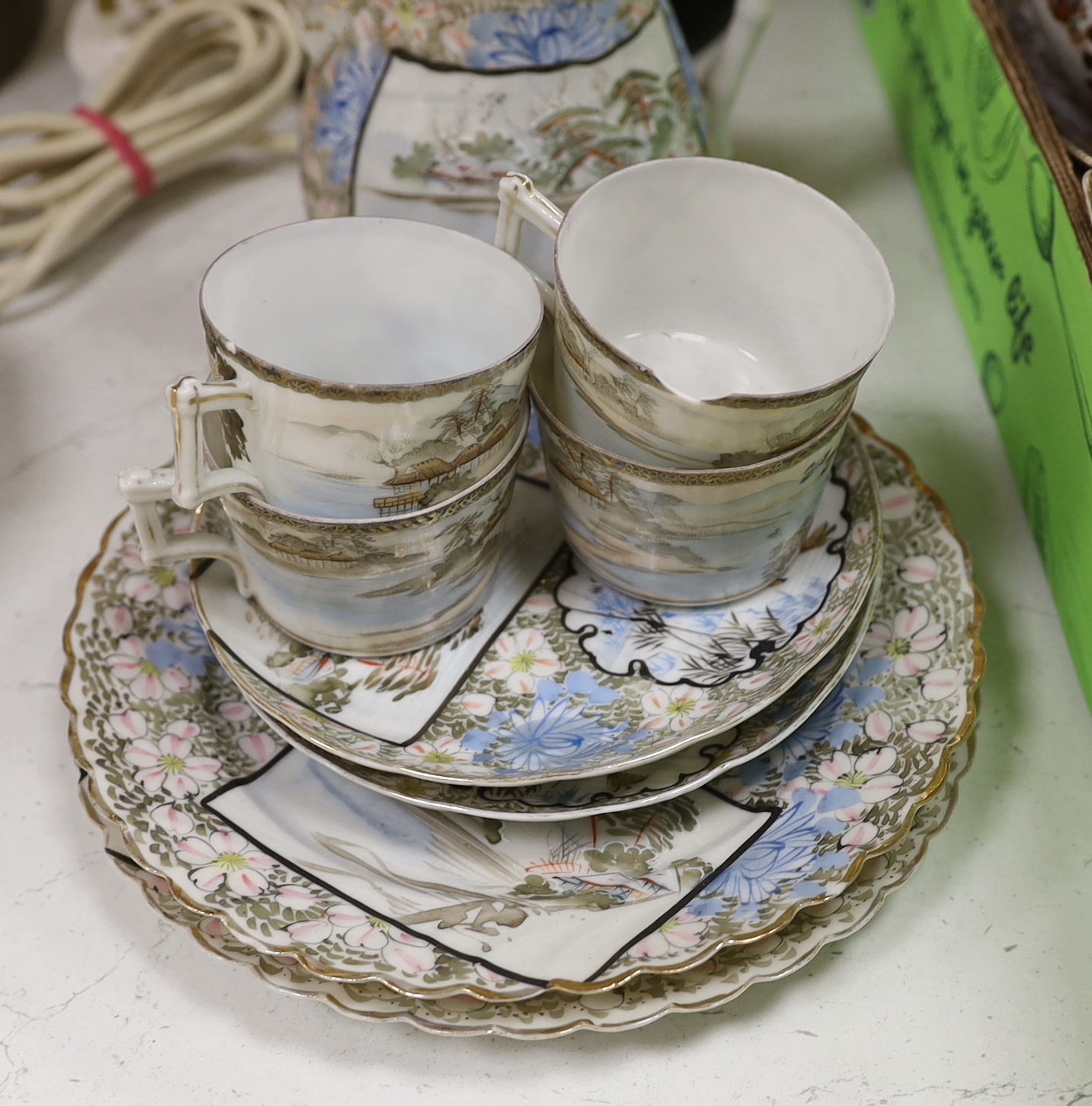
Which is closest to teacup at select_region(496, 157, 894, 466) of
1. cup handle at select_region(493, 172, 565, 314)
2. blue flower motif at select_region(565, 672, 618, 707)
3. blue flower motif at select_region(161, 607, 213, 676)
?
cup handle at select_region(493, 172, 565, 314)

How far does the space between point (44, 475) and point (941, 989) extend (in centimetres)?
50

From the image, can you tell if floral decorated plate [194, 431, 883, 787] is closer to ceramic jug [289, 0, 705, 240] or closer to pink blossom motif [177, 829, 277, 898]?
pink blossom motif [177, 829, 277, 898]

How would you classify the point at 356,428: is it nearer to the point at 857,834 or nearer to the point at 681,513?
the point at 681,513

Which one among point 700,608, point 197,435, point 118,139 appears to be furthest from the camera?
point 118,139

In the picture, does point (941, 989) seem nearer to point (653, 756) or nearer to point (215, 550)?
point (653, 756)

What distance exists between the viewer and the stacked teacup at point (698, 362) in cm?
42

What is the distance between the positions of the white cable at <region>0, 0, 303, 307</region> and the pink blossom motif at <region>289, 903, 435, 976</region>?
447 mm

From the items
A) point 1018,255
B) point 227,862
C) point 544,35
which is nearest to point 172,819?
point 227,862

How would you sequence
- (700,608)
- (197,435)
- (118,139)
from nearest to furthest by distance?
(197,435)
(700,608)
(118,139)

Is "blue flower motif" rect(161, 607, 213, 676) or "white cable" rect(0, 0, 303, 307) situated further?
"white cable" rect(0, 0, 303, 307)

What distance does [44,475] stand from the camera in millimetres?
612

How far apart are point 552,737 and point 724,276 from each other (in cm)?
24

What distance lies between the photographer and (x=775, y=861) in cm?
43

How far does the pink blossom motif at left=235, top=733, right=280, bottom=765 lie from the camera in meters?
0.47
